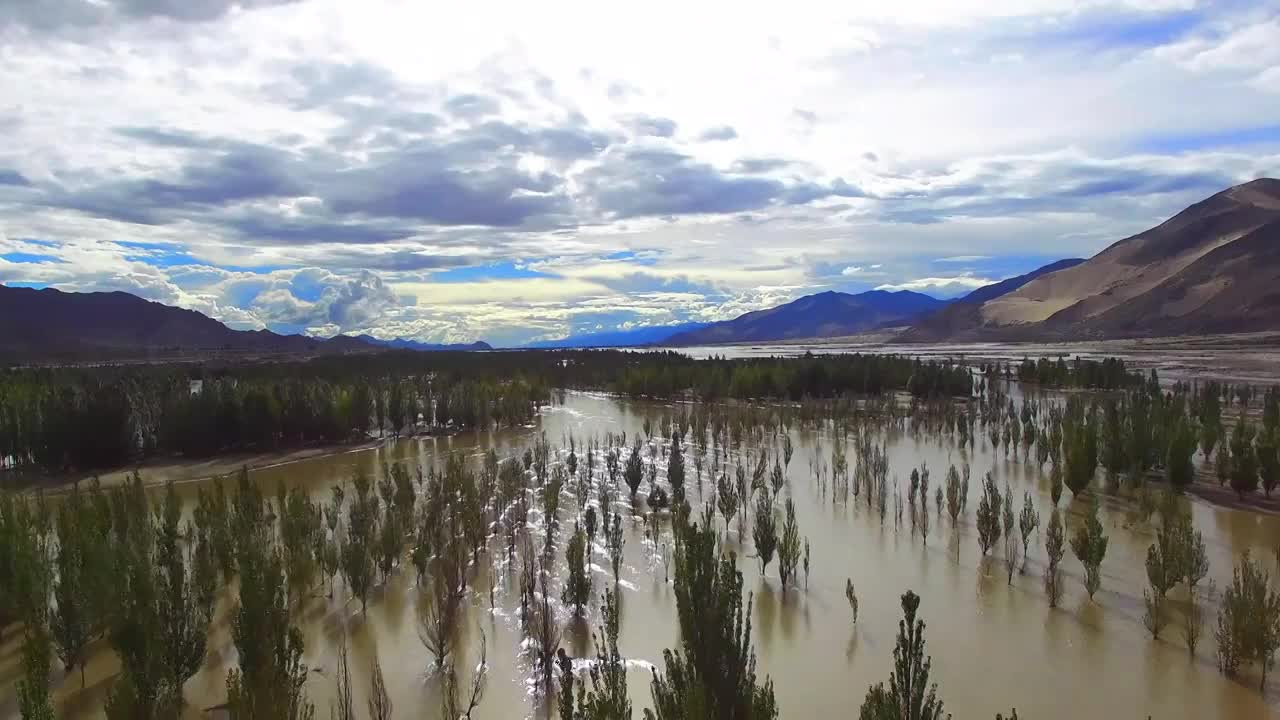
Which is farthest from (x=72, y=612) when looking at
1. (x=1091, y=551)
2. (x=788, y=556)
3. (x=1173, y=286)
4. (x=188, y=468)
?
(x=1173, y=286)

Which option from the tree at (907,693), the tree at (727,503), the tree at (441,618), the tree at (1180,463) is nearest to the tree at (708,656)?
the tree at (907,693)

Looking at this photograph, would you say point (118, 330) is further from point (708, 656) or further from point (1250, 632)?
point (1250, 632)

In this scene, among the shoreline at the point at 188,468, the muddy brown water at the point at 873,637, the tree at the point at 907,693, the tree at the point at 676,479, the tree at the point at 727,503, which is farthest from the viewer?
the shoreline at the point at 188,468

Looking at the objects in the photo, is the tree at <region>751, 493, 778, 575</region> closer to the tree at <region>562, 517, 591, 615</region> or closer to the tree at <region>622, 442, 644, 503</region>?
the tree at <region>562, 517, 591, 615</region>

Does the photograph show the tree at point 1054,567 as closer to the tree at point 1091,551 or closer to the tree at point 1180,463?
the tree at point 1091,551

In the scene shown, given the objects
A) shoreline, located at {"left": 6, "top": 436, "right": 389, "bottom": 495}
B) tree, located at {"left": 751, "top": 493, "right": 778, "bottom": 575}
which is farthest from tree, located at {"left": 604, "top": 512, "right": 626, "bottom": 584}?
shoreline, located at {"left": 6, "top": 436, "right": 389, "bottom": 495}
